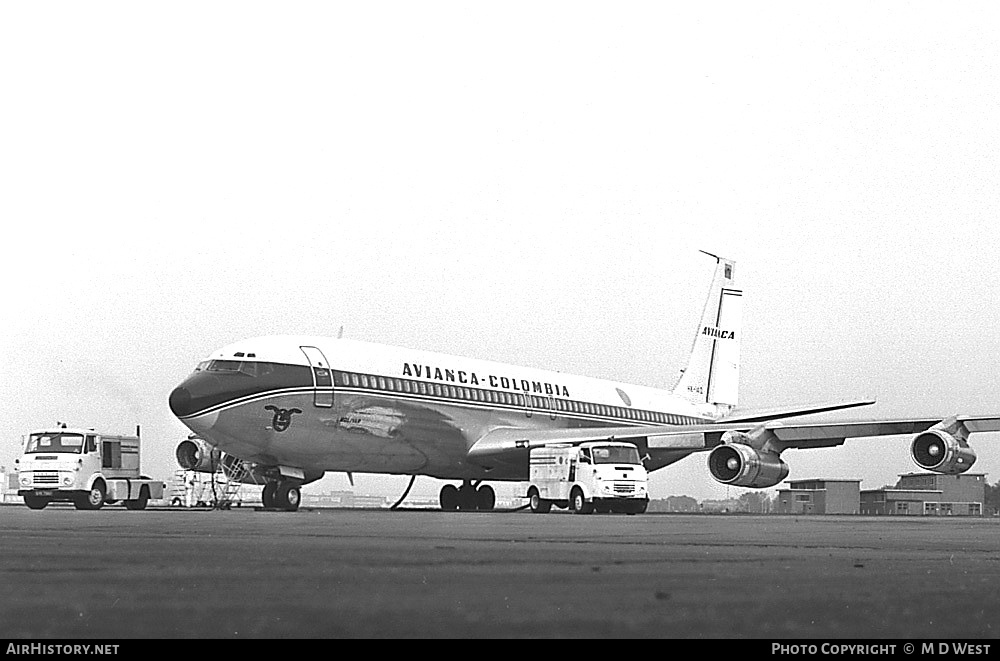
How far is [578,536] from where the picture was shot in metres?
18.2

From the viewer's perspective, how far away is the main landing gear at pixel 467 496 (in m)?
44.7

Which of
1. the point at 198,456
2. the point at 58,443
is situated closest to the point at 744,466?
the point at 198,456

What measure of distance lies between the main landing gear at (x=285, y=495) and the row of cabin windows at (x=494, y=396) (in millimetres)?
→ 3080

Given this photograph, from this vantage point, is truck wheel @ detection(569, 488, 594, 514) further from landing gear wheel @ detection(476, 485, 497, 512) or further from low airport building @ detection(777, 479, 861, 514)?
low airport building @ detection(777, 479, 861, 514)

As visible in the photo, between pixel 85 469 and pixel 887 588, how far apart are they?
111ft

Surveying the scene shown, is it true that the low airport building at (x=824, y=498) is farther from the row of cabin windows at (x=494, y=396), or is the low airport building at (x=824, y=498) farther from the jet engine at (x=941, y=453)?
the jet engine at (x=941, y=453)

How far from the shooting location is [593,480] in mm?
35406

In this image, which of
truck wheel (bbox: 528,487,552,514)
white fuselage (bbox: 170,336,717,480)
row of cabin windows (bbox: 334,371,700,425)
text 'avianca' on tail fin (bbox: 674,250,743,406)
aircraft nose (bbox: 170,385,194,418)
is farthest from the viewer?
text 'avianca' on tail fin (bbox: 674,250,743,406)

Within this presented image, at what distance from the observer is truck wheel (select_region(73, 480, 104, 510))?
40.0 meters

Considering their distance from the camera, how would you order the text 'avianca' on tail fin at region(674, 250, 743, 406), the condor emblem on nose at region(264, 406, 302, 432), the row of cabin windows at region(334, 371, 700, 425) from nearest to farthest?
the condor emblem on nose at region(264, 406, 302, 432), the row of cabin windows at region(334, 371, 700, 425), the text 'avianca' on tail fin at region(674, 250, 743, 406)

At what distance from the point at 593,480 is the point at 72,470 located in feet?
51.2

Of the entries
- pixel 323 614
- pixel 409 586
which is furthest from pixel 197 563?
pixel 323 614

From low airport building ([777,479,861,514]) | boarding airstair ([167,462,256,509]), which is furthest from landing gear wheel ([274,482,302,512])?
low airport building ([777,479,861,514])

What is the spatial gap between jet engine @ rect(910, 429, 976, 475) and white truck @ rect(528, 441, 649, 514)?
751 cm
